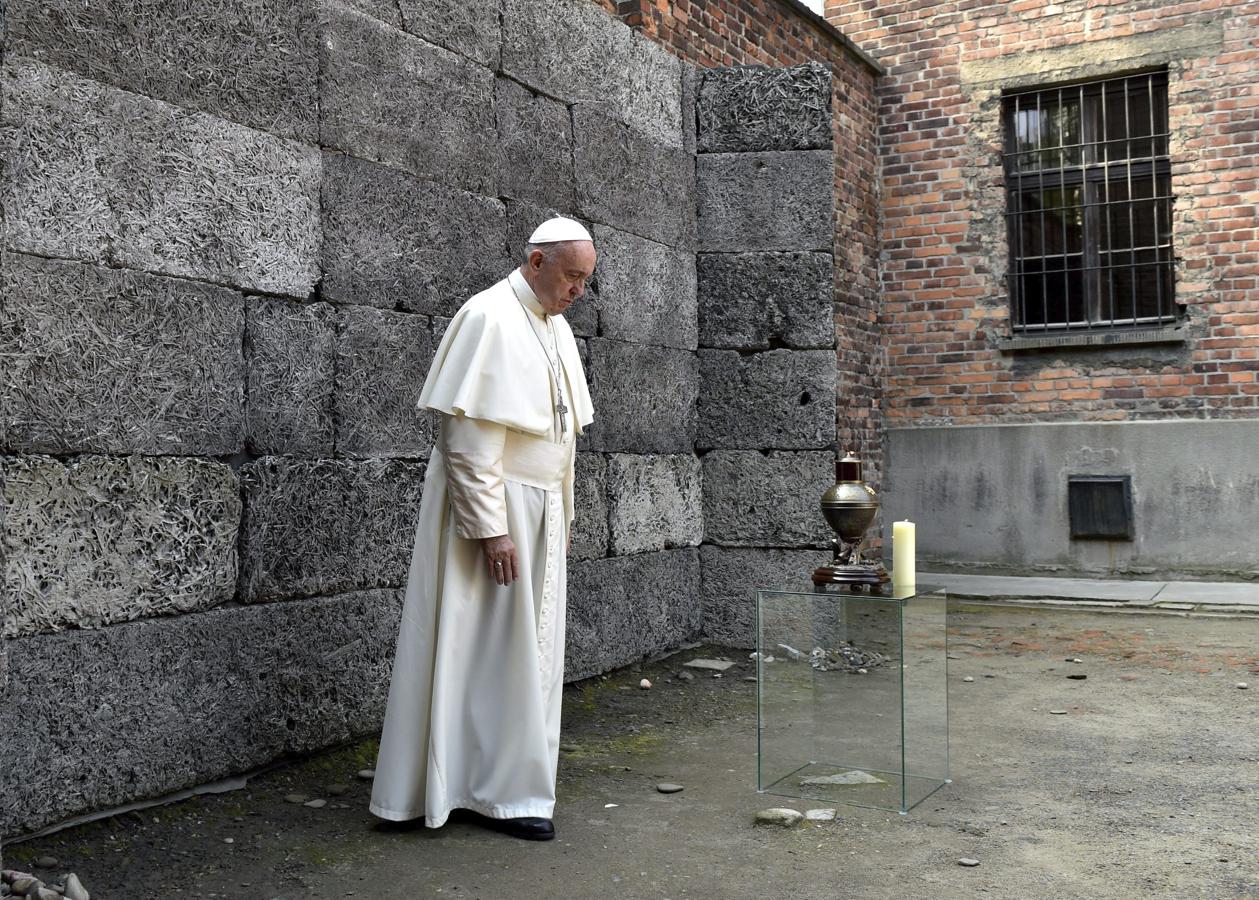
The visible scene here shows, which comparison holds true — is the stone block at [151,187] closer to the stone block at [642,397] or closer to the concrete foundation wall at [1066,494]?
the stone block at [642,397]

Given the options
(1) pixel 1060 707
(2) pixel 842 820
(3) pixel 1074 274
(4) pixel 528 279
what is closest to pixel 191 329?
(4) pixel 528 279

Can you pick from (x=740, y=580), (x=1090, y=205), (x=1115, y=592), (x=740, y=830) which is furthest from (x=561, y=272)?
(x=1090, y=205)

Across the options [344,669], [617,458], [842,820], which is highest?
[617,458]

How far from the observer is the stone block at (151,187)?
11.2ft

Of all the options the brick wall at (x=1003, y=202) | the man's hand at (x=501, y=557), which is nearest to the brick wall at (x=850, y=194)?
the brick wall at (x=1003, y=202)

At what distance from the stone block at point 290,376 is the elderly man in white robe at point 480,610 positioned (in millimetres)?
828

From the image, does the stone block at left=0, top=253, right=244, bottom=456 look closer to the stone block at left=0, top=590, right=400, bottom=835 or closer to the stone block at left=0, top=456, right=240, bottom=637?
the stone block at left=0, top=456, right=240, bottom=637

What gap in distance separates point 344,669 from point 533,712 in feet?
3.85

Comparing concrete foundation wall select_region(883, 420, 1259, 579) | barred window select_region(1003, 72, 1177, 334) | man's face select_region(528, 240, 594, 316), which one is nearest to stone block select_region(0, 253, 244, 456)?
man's face select_region(528, 240, 594, 316)

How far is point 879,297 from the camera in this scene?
10.4m

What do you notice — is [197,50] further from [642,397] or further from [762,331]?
[762,331]

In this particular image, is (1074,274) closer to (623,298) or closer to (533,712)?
(623,298)

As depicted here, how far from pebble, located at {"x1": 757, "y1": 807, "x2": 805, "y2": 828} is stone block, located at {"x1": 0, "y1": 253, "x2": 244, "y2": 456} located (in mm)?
2131

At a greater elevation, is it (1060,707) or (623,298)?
(623,298)
